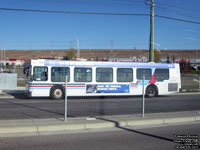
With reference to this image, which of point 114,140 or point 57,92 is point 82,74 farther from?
point 114,140

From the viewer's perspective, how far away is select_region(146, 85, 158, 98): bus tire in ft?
64.2

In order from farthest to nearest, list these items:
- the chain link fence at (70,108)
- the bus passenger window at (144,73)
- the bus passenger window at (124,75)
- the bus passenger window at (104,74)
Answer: the bus passenger window at (144,73) → the bus passenger window at (124,75) → the bus passenger window at (104,74) → the chain link fence at (70,108)

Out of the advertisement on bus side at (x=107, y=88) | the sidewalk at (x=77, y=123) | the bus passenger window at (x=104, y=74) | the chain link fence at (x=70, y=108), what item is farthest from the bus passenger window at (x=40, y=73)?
the sidewalk at (x=77, y=123)

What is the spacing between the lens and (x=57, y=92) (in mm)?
17406

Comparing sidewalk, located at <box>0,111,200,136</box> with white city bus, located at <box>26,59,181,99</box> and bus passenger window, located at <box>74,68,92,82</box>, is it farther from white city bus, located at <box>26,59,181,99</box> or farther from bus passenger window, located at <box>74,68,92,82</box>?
bus passenger window, located at <box>74,68,92,82</box>

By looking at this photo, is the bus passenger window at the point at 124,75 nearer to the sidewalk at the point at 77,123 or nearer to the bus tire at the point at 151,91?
the bus tire at the point at 151,91

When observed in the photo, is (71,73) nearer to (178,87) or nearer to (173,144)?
(178,87)

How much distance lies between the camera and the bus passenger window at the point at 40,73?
672 inches

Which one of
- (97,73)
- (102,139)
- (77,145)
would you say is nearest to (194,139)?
(102,139)

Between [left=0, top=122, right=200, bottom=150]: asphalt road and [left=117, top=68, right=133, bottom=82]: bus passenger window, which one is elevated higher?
[left=117, top=68, right=133, bottom=82]: bus passenger window

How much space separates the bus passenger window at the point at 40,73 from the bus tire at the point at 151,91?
7900 millimetres

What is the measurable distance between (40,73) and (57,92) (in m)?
1.76

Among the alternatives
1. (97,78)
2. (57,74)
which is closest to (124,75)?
(97,78)

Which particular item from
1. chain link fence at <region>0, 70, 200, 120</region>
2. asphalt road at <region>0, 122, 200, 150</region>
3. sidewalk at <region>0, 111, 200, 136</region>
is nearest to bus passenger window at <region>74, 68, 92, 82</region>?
chain link fence at <region>0, 70, 200, 120</region>
